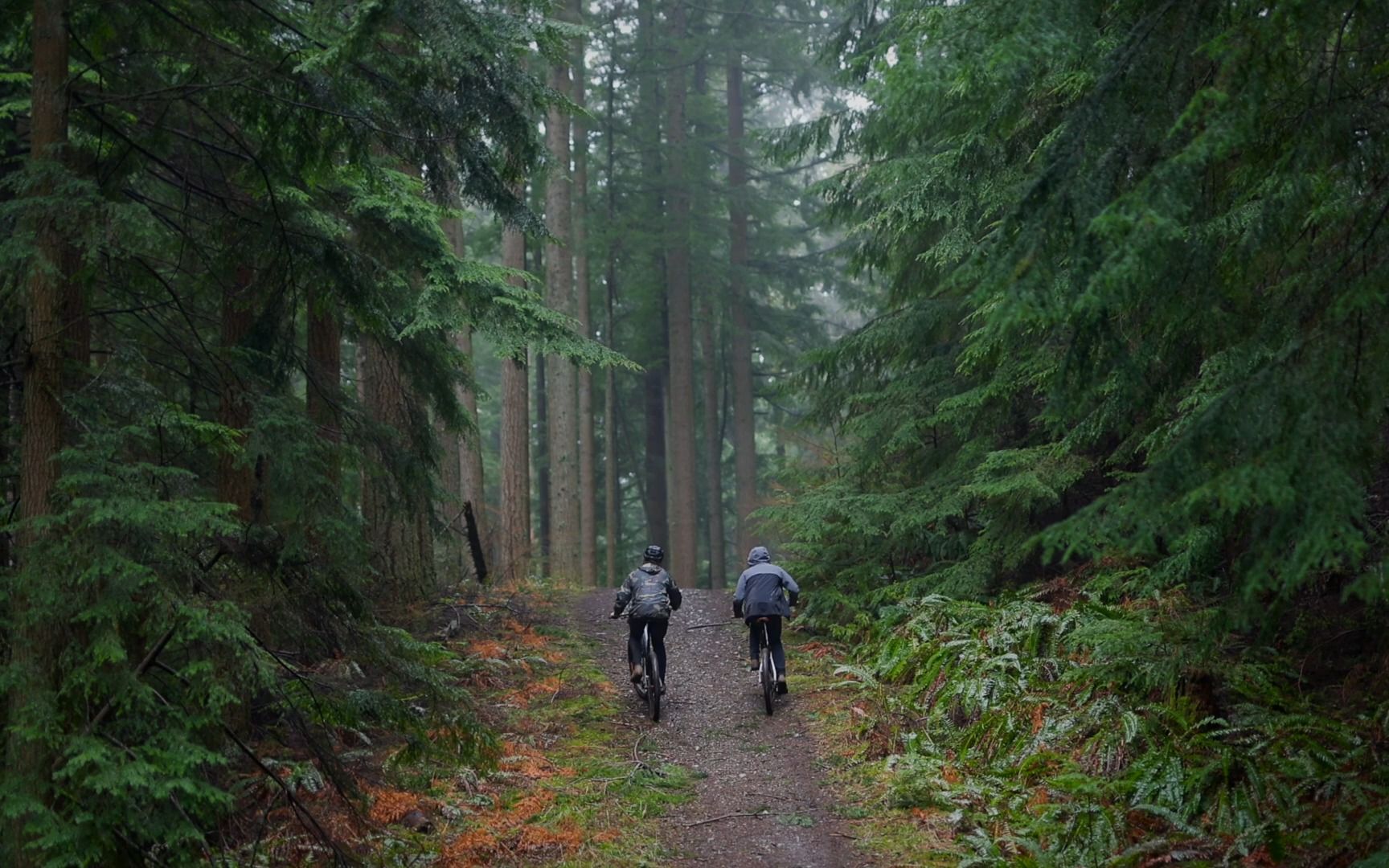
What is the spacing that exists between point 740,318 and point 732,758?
1905 centimetres

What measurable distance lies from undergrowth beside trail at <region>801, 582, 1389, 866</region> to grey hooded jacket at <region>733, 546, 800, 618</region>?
153cm

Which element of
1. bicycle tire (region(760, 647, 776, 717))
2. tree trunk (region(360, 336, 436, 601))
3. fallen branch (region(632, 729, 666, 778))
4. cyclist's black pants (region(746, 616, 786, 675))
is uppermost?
tree trunk (region(360, 336, 436, 601))

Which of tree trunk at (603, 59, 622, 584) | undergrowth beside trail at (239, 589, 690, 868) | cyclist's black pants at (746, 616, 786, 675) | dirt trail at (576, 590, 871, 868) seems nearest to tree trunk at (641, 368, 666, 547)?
tree trunk at (603, 59, 622, 584)

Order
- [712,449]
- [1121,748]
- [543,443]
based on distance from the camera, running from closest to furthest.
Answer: [1121,748] < [712,449] < [543,443]

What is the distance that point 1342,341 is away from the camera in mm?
4332

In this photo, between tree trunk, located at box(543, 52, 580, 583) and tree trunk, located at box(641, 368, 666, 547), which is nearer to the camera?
tree trunk, located at box(543, 52, 580, 583)

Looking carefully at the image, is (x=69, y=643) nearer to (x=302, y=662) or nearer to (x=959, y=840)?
(x=302, y=662)

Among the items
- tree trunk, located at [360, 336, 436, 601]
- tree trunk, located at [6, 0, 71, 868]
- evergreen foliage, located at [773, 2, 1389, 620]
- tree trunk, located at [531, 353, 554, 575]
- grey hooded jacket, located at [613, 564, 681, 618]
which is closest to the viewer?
evergreen foliage, located at [773, 2, 1389, 620]

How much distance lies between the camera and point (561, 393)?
21.8 m

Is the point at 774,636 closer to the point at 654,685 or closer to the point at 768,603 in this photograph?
the point at 768,603

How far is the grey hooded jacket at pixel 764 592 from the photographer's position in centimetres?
1099

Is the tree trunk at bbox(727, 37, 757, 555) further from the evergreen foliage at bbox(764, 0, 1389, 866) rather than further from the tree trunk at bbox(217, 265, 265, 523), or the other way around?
the tree trunk at bbox(217, 265, 265, 523)

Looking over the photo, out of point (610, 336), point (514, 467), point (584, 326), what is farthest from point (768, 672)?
point (610, 336)

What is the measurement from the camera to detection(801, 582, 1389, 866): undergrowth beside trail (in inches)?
240
